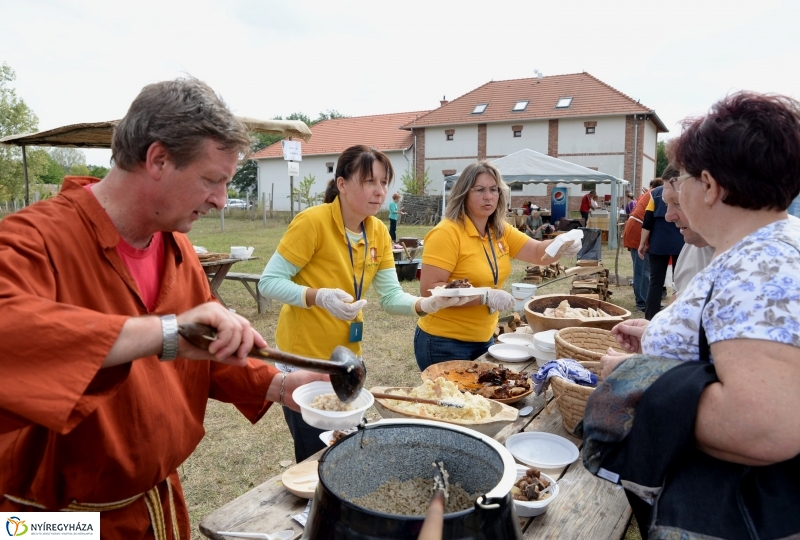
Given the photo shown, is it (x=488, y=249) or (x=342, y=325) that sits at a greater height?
(x=488, y=249)

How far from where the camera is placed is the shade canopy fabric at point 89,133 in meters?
7.38

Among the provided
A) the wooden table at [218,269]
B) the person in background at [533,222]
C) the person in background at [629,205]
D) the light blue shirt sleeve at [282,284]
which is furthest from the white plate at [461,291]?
the person in background at [533,222]

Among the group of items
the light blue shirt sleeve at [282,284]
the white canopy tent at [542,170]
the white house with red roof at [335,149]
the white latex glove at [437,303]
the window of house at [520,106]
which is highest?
the window of house at [520,106]

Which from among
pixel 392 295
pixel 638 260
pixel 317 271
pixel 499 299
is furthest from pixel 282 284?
Answer: pixel 638 260

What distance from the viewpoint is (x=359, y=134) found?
3628 cm

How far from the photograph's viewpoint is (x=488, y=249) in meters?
3.29

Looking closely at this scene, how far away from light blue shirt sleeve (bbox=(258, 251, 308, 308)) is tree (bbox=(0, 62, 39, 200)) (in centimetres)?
2497

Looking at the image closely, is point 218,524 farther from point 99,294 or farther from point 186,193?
point 186,193

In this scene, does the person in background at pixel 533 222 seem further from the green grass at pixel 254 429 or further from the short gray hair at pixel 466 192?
the short gray hair at pixel 466 192

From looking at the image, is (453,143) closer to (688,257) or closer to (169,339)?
(688,257)

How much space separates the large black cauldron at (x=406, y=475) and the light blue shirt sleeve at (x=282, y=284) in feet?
4.18

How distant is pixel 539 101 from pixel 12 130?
86.1ft

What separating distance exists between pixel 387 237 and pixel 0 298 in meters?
2.15

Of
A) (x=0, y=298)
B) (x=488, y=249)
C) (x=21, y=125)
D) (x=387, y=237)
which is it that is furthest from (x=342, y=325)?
(x=21, y=125)
